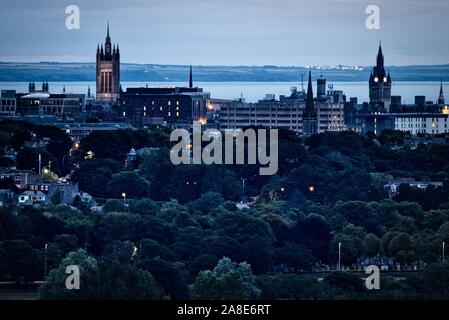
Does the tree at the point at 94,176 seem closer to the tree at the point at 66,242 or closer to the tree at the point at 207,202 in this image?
the tree at the point at 207,202

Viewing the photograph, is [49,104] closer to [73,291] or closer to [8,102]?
[8,102]

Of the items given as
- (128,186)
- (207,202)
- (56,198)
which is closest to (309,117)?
(128,186)

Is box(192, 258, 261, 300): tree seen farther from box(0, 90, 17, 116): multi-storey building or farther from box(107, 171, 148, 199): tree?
box(0, 90, 17, 116): multi-storey building

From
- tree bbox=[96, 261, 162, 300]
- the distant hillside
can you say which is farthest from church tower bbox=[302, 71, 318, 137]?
tree bbox=[96, 261, 162, 300]
